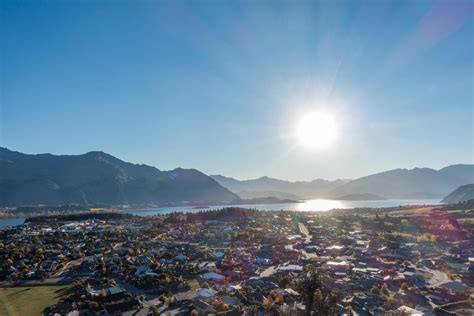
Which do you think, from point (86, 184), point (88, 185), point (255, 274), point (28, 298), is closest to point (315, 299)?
point (255, 274)

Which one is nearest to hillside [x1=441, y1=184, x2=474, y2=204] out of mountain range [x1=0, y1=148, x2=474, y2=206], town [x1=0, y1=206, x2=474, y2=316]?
mountain range [x1=0, y1=148, x2=474, y2=206]

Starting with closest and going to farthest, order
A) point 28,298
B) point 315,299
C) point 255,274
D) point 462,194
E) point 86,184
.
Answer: point 315,299, point 28,298, point 255,274, point 462,194, point 86,184

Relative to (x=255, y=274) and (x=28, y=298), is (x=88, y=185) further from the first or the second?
(x=255, y=274)

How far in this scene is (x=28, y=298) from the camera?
1797 cm

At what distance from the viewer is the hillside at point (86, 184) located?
142m

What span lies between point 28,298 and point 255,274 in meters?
13.0

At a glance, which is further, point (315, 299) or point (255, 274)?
point (255, 274)

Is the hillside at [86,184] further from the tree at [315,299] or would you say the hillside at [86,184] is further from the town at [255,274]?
the tree at [315,299]

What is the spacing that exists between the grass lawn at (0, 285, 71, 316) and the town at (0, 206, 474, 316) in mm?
539

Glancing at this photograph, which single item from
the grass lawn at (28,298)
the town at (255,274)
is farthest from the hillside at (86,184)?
the grass lawn at (28,298)

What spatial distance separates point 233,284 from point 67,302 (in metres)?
8.61

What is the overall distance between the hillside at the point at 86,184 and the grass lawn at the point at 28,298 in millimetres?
129032

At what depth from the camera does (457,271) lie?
2252 cm

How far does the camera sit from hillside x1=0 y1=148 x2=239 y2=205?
142 m
